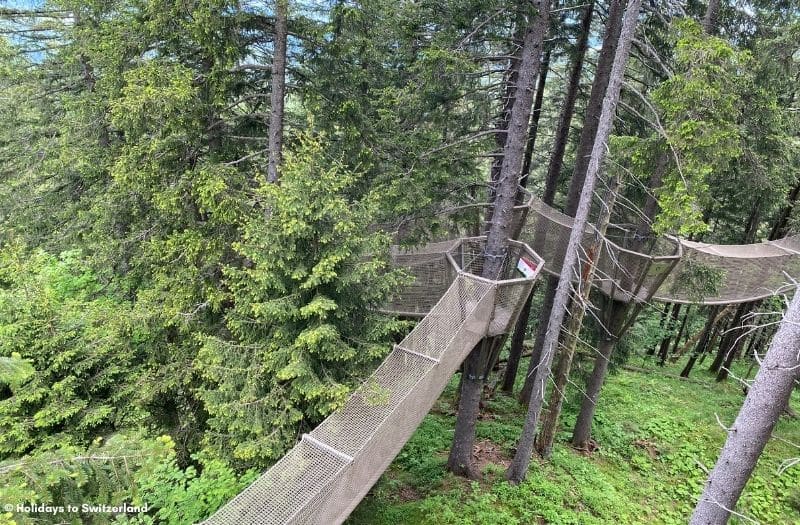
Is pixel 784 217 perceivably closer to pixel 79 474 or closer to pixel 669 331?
pixel 669 331

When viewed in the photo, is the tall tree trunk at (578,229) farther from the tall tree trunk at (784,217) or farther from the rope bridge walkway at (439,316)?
the tall tree trunk at (784,217)

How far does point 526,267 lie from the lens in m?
5.89

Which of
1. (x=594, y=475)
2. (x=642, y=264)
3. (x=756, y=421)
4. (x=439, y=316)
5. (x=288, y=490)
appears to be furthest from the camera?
(x=594, y=475)

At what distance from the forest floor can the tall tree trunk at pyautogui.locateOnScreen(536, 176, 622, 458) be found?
1.26ft

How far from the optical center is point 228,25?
5.04 metres

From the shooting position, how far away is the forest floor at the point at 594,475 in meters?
5.99

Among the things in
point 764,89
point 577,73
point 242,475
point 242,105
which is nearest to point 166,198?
point 242,105

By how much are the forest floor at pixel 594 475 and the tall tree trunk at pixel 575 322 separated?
1.26 feet

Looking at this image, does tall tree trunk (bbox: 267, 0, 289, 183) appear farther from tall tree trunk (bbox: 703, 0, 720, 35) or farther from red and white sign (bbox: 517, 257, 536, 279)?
tall tree trunk (bbox: 703, 0, 720, 35)

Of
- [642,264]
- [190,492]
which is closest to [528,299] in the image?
[642,264]

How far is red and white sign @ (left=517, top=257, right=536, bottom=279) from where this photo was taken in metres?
5.62

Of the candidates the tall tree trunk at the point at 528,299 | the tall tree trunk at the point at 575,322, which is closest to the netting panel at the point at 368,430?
the tall tree trunk at the point at 575,322

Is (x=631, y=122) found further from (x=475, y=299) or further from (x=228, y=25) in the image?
(x=228, y=25)

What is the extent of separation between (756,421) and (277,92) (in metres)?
5.63
